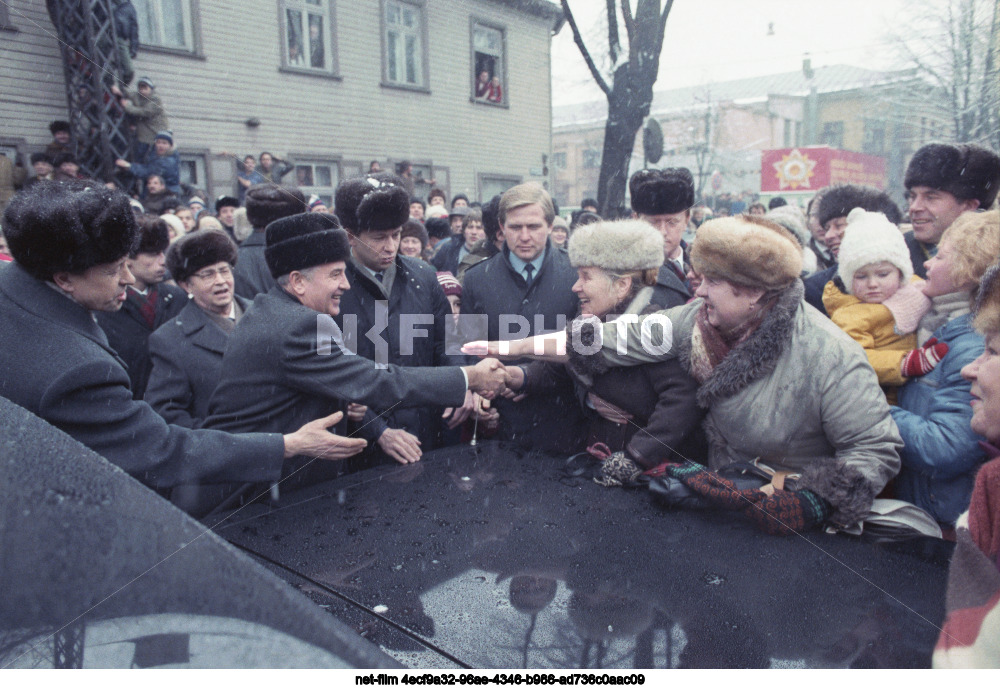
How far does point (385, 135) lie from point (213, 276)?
1.51 m

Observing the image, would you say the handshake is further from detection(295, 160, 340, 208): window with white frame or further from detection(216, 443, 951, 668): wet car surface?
detection(295, 160, 340, 208): window with white frame

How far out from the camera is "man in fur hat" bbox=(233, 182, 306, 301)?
2.77m

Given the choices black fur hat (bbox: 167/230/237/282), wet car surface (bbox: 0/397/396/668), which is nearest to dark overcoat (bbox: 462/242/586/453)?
black fur hat (bbox: 167/230/237/282)

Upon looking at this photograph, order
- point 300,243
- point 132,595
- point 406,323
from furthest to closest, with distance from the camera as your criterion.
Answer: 1. point 406,323
2. point 300,243
3. point 132,595

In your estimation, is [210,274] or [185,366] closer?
[185,366]

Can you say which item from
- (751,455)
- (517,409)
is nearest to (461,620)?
(751,455)

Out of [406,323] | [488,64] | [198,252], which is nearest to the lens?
[488,64]

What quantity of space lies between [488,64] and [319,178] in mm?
623

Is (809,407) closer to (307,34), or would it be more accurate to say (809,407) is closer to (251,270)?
(307,34)

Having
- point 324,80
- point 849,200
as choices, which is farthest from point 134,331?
point 849,200

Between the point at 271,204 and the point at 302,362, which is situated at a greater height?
the point at 271,204

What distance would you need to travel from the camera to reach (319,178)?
6.48ft

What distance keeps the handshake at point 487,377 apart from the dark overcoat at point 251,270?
4.35 feet

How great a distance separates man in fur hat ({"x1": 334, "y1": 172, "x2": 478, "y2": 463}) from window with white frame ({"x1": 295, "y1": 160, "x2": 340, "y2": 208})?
16 centimetres
